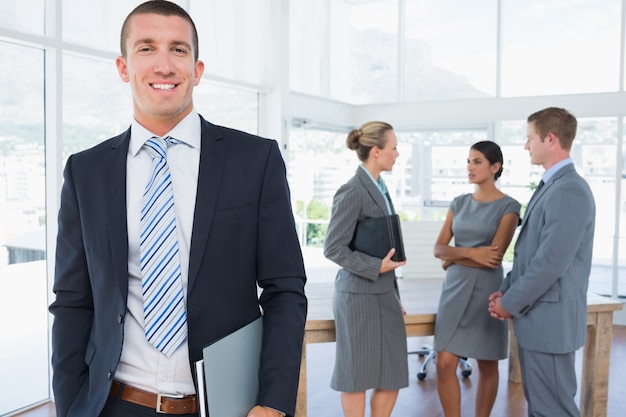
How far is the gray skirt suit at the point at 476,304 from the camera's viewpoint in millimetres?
3182

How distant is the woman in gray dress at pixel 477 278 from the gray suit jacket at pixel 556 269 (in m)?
0.32

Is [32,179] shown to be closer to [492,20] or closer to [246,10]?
[246,10]

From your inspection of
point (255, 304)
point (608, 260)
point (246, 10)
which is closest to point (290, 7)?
point (246, 10)

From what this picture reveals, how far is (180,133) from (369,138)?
1825mm

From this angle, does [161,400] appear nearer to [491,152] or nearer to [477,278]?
[477,278]

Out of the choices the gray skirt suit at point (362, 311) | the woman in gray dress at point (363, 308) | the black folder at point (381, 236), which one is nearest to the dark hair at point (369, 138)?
the woman in gray dress at point (363, 308)

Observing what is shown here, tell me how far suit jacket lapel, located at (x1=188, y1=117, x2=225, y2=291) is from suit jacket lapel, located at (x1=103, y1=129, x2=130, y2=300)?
0.50 feet

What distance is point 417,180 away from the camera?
780cm

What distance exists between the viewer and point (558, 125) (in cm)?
278

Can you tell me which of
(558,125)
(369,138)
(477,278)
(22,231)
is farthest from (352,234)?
(22,231)

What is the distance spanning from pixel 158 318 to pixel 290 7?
6.00 meters

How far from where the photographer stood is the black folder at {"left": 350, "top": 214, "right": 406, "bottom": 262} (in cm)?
287

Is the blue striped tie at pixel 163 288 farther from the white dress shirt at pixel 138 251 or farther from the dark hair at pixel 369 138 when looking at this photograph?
the dark hair at pixel 369 138

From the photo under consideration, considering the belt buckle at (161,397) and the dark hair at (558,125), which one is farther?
the dark hair at (558,125)
